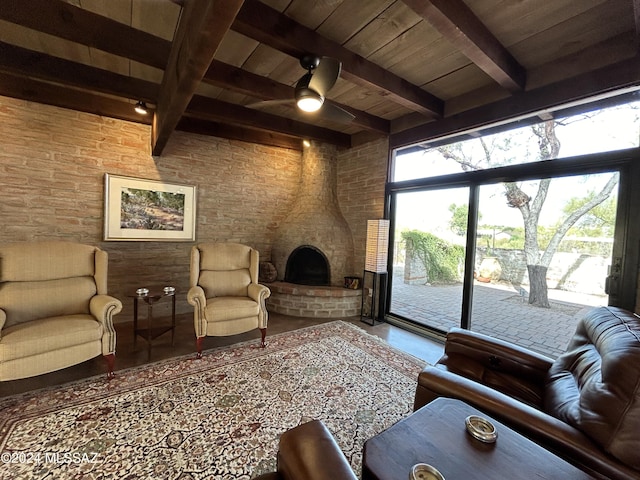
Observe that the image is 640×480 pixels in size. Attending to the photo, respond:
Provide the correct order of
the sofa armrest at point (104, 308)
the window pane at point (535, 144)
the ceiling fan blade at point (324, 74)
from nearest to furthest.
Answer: the ceiling fan blade at point (324, 74), the window pane at point (535, 144), the sofa armrest at point (104, 308)

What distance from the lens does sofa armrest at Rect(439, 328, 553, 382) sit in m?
1.61

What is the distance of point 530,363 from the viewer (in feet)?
5.32

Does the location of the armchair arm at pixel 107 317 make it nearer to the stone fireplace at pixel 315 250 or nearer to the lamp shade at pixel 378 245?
the stone fireplace at pixel 315 250

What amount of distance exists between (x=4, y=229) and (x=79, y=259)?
119cm

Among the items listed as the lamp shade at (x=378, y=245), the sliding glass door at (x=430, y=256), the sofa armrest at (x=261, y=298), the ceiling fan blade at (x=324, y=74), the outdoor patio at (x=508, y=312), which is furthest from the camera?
the lamp shade at (x=378, y=245)

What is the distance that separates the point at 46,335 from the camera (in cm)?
198

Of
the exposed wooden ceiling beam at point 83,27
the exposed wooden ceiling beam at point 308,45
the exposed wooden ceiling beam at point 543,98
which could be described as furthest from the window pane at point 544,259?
the exposed wooden ceiling beam at point 83,27

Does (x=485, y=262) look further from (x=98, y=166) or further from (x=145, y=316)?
(x=98, y=166)

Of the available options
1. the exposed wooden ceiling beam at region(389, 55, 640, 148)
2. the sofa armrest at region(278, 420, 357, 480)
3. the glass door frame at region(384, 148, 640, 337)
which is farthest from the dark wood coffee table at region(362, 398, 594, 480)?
the exposed wooden ceiling beam at region(389, 55, 640, 148)

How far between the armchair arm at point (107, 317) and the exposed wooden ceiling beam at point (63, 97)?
228cm

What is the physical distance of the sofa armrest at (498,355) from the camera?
1608 millimetres

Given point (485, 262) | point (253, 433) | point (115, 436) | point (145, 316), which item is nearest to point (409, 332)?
point (485, 262)

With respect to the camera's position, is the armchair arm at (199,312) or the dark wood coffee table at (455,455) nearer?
the dark wood coffee table at (455,455)

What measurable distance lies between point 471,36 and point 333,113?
112cm
